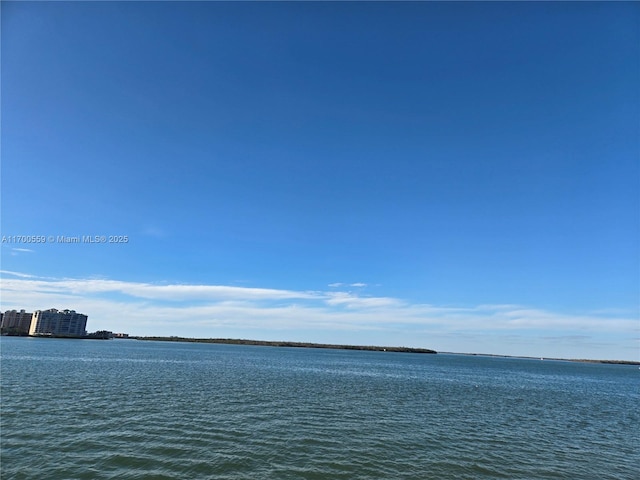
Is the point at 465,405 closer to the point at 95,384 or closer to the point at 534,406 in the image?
the point at 534,406

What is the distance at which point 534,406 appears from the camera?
49.4 metres

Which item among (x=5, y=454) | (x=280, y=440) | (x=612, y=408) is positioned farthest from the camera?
(x=612, y=408)

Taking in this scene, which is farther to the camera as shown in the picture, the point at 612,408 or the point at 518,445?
the point at 612,408

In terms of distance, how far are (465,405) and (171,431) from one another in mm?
37299

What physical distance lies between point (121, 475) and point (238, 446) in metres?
7.46

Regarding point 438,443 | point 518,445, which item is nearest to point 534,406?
point 518,445

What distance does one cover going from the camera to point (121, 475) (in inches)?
703

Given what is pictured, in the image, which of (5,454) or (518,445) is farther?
(518,445)

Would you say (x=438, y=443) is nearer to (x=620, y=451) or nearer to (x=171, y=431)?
(x=620, y=451)

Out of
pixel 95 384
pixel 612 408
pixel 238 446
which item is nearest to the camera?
pixel 238 446

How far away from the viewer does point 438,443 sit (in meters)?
26.9

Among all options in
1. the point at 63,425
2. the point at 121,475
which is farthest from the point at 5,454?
the point at 121,475

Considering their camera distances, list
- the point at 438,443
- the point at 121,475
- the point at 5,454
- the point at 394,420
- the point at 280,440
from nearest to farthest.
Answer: the point at 121,475 < the point at 5,454 < the point at 280,440 < the point at 438,443 < the point at 394,420

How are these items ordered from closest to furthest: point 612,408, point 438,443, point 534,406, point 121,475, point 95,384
A: point 121,475, point 438,443, point 95,384, point 534,406, point 612,408
